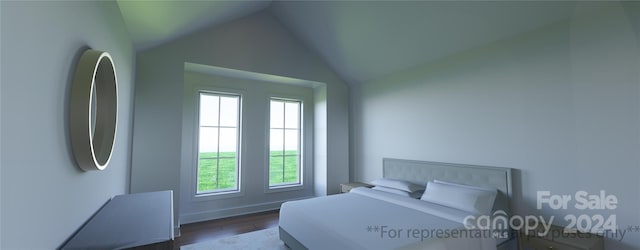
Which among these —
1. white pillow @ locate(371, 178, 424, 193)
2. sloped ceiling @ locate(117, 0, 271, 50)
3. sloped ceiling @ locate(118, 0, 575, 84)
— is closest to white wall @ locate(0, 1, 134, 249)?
sloped ceiling @ locate(117, 0, 271, 50)

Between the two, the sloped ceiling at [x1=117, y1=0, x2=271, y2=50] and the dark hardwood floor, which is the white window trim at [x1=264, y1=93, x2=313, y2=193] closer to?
the dark hardwood floor

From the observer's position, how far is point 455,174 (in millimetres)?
3199

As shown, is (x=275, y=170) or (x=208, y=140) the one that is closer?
(x=208, y=140)

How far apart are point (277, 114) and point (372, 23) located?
2.40 m

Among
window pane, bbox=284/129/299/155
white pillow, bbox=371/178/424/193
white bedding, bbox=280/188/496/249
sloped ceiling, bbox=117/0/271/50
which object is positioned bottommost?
white bedding, bbox=280/188/496/249

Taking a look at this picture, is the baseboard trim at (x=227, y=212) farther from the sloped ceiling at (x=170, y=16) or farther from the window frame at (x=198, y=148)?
the sloped ceiling at (x=170, y=16)

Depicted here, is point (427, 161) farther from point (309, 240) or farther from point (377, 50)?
point (309, 240)

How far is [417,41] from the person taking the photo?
335cm

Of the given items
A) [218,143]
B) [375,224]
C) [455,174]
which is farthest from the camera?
[218,143]

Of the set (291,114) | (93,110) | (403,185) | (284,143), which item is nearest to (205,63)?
(291,114)

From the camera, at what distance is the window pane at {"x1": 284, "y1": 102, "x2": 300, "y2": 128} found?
500 cm

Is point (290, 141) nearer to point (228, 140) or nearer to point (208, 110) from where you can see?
point (228, 140)

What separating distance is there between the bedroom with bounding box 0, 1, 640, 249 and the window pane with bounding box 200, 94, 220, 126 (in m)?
0.77

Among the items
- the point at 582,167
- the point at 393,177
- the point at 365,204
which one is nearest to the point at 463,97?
the point at 582,167
